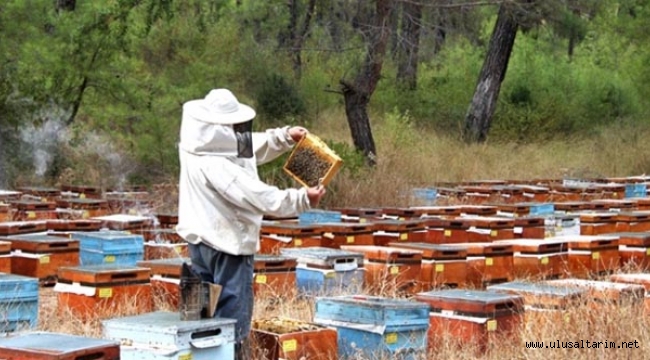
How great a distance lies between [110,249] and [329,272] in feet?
5.95

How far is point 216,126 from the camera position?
5883 millimetres

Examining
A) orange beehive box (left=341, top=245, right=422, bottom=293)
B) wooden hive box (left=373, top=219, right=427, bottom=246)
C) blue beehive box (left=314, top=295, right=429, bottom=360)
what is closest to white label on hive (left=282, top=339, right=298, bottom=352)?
blue beehive box (left=314, top=295, right=429, bottom=360)

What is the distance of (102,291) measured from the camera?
25.2ft

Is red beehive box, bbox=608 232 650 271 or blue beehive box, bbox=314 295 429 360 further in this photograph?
red beehive box, bbox=608 232 650 271

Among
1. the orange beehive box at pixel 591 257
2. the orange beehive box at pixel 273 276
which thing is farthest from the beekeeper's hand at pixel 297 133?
the orange beehive box at pixel 591 257

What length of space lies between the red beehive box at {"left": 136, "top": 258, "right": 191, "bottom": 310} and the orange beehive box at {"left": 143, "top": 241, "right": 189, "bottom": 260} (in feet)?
5.69

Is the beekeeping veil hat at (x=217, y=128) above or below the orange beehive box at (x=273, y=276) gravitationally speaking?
above

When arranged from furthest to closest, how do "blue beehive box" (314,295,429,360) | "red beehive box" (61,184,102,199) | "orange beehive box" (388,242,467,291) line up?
"red beehive box" (61,184,102,199)
"orange beehive box" (388,242,467,291)
"blue beehive box" (314,295,429,360)

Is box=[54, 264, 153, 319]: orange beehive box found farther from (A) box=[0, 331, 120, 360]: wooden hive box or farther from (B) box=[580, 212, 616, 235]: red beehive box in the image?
(B) box=[580, 212, 616, 235]: red beehive box

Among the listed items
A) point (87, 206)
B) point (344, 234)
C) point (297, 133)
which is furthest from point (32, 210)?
point (297, 133)

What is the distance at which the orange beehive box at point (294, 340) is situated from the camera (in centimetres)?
627

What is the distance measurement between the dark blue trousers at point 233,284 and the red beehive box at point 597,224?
7.20 metres

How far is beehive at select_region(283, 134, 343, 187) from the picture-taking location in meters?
5.95

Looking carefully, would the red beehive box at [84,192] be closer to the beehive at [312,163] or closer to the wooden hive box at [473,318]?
the wooden hive box at [473,318]
